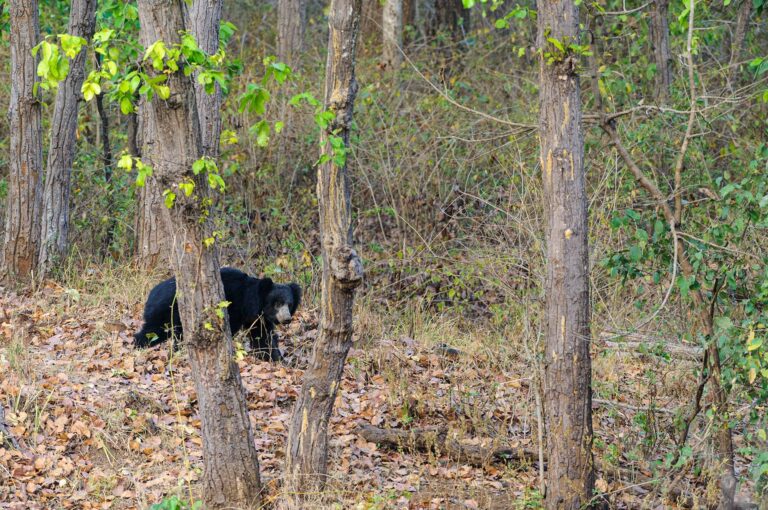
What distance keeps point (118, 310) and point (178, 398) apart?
8.64ft

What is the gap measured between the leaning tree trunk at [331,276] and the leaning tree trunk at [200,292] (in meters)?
0.38

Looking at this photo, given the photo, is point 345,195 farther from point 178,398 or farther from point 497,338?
point 497,338

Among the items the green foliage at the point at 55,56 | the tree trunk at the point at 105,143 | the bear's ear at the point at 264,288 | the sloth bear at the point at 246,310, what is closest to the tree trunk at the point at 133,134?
the tree trunk at the point at 105,143

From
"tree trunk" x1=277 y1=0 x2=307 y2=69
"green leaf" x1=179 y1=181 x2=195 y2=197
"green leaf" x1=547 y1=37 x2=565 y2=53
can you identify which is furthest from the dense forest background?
"tree trunk" x1=277 y1=0 x2=307 y2=69

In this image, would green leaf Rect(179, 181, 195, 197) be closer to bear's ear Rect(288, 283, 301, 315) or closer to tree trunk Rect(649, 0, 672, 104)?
bear's ear Rect(288, 283, 301, 315)

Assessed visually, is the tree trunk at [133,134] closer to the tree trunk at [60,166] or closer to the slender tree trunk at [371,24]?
the tree trunk at [60,166]

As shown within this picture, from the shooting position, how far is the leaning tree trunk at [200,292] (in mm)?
5559

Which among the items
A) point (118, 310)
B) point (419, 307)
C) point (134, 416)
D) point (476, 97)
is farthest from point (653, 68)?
point (134, 416)

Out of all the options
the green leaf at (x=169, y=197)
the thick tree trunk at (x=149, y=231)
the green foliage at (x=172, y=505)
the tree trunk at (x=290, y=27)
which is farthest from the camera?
the tree trunk at (x=290, y=27)

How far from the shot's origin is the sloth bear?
29.6 ft

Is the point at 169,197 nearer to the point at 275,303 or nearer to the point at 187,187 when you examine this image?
the point at 187,187

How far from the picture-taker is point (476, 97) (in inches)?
605

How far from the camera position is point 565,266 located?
19.7 ft

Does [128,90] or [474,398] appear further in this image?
[474,398]
